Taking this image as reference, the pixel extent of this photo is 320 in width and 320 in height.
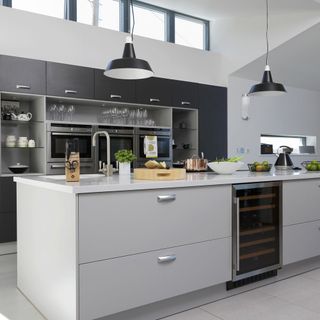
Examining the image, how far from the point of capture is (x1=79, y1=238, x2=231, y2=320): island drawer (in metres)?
1.98

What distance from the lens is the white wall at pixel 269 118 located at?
6508 millimetres

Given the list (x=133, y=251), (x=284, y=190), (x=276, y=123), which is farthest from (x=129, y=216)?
(x=276, y=123)

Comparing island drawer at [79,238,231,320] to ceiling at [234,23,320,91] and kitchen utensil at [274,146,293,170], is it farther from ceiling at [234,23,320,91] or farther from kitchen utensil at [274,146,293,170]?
ceiling at [234,23,320,91]

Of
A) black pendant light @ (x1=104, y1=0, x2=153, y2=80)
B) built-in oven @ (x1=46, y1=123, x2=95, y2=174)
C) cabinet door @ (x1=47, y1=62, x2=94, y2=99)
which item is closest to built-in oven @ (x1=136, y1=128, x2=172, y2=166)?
built-in oven @ (x1=46, y1=123, x2=95, y2=174)

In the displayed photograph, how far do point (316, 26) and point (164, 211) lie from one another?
14.4ft

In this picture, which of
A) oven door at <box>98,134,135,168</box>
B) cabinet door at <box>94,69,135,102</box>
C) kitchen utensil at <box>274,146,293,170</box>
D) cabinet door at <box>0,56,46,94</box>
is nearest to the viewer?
kitchen utensil at <box>274,146,293,170</box>

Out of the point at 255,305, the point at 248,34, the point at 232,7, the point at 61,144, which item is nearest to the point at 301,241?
the point at 255,305

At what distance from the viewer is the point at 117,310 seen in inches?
81.7

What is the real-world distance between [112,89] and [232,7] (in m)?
2.26

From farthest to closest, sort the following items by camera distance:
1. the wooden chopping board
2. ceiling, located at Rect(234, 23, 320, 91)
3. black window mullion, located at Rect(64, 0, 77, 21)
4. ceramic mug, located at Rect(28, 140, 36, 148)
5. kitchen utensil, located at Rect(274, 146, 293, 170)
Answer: ceiling, located at Rect(234, 23, 320, 91) → black window mullion, located at Rect(64, 0, 77, 21) → ceramic mug, located at Rect(28, 140, 36, 148) → kitchen utensil, located at Rect(274, 146, 293, 170) → the wooden chopping board

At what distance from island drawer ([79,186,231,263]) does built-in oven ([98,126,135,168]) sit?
104 inches

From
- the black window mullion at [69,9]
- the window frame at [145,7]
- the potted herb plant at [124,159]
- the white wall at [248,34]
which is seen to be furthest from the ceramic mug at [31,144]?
the white wall at [248,34]

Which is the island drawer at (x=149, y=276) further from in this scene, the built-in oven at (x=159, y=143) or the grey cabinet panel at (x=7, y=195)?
the built-in oven at (x=159, y=143)

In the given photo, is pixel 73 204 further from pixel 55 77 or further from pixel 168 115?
pixel 168 115
